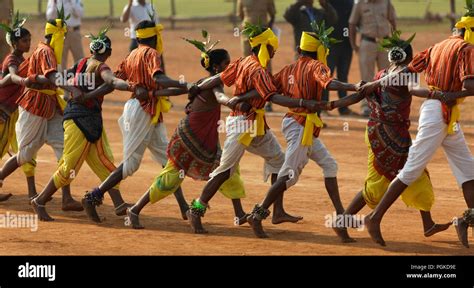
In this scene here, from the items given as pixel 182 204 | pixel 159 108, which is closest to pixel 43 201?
pixel 182 204

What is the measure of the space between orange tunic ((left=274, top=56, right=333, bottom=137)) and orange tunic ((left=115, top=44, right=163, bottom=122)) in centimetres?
134

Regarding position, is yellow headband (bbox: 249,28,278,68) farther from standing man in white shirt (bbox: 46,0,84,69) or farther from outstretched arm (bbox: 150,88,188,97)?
standing man in white shirt (bbox: 46,0,84,69)

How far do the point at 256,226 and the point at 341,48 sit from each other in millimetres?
10024

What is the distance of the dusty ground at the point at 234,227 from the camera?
12172 millimetres

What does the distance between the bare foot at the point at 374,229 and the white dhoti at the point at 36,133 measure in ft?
12.6

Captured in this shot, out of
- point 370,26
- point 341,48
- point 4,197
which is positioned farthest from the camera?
point 341,48

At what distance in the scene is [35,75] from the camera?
13820 mm

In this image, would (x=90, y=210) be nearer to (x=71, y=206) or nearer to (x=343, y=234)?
(x=71, y=206)

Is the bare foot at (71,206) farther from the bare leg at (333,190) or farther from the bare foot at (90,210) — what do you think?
the bare leg at (333,190)

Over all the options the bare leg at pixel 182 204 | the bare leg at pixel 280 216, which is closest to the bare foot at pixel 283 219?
the bare leg at pixel 280 216

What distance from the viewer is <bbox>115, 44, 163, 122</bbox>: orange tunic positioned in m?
13.0

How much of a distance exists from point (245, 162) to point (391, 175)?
5.80 metres

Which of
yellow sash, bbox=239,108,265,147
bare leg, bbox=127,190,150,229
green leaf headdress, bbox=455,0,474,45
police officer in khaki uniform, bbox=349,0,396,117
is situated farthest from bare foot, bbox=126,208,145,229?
police officer in khaki uniform, bbox=349,0,396,117

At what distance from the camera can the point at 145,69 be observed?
13.0 m
